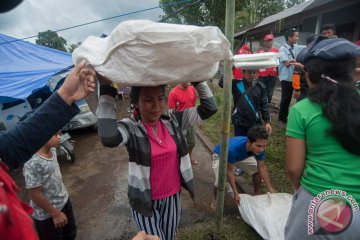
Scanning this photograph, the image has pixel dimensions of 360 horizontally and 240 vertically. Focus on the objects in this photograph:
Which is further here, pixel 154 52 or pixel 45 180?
pixel 45 180

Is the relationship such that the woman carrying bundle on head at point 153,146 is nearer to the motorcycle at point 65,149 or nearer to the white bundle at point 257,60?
the white bundle at point 257,60

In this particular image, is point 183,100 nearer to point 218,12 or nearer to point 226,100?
point 226,100

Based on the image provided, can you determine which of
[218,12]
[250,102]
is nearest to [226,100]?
[250,102]

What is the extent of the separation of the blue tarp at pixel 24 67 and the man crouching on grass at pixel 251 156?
4.69 metres

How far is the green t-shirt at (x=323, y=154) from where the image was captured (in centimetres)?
140

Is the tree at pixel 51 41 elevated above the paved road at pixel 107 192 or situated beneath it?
elevated above

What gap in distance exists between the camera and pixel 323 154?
56.9 inches

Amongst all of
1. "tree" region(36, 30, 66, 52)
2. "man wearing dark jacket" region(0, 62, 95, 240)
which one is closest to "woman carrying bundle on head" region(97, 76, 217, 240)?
"man wearing dark jacket" region(0, 62, 95, 240)

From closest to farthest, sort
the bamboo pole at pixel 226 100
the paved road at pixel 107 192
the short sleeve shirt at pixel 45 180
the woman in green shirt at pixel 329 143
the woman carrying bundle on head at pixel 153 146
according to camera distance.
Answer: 1. the woman in green shirt at pixel 329 143
2. the woman carrying bundle on head at pixel 153 146
3. the bamboo pole at pixel 226 100
4. the short sleeve shirt at pixel 45 180
5. the paved road at pixel 107 192

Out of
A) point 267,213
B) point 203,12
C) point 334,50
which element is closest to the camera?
point 334,50

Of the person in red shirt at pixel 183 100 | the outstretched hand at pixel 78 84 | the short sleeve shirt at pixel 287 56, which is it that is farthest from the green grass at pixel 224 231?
the short sleeve shirt at pixel 287 56

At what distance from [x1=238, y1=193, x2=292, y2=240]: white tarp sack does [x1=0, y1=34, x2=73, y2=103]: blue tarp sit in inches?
199

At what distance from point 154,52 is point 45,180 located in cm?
166

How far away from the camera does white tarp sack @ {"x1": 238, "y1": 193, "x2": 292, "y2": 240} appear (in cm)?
246
